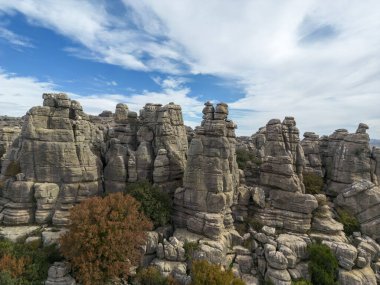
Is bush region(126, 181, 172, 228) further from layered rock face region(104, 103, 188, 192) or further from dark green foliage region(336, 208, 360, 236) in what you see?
dark green foliage region(336, 208, 360, 236)

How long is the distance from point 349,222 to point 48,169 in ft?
143

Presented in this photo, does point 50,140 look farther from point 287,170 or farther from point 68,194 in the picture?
point 287,170

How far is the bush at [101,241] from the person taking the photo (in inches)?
1063

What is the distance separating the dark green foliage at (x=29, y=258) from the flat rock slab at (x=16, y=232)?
1.56 metres

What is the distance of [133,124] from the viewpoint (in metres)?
45.5

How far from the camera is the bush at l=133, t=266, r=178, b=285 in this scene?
2906 cm

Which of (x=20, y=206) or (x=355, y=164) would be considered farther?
(x=355, y=164)

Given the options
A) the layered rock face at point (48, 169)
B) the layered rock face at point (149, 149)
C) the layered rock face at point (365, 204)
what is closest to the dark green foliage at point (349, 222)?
the layered rock face at point (365, 204)

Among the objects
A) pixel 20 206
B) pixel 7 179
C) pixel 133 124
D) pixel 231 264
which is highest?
pixel 133 124

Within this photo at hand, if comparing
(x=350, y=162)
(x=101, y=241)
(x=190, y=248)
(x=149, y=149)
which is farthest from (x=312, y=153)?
(x=101, y=241)

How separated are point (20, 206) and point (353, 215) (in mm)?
47514

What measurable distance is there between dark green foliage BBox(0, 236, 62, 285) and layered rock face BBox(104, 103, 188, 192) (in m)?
12.1

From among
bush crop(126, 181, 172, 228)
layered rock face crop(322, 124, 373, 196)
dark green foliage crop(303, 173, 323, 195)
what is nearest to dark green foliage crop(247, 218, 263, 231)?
bush crop(126, 181, 172, 228)

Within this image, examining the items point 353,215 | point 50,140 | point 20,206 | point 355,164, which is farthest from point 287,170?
point 20,206
